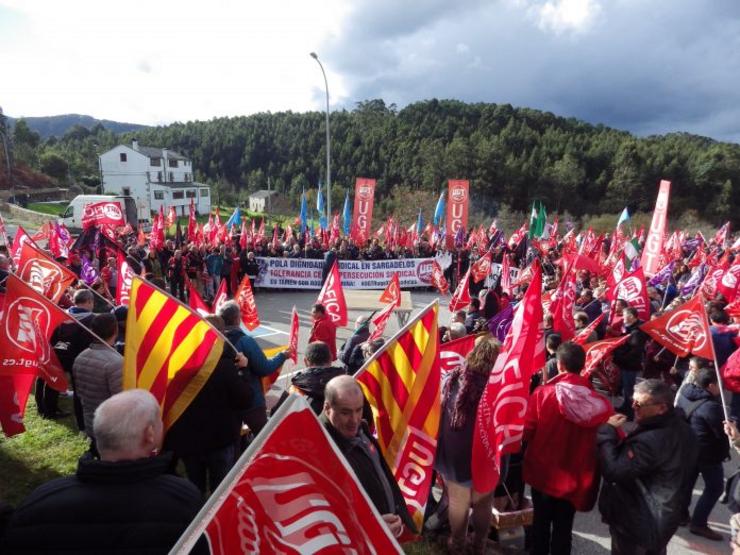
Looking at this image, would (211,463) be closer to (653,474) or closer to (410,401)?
(410,401)

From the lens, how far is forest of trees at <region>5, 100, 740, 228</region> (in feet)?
193

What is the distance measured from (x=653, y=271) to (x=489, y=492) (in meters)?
8.93

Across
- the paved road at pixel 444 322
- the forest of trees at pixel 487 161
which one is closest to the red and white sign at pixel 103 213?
the paved road at pixel 444 322

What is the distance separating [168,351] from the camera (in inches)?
132

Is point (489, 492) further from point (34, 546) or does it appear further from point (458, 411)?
point (34, 546)

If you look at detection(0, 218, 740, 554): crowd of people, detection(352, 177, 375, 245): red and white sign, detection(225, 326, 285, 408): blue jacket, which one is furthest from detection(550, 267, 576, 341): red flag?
detection(352, 177, 375, 245): red and white sign

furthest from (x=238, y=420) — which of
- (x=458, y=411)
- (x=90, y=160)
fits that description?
(x=90, y=160)

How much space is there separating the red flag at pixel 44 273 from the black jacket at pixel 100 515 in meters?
5.59

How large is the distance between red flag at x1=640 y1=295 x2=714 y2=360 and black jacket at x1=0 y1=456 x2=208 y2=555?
4887 mm

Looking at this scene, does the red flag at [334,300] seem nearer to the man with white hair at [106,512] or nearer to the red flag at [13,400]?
the red flag at [13,400]

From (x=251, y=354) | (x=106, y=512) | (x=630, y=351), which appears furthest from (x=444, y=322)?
(x=106, y=512)

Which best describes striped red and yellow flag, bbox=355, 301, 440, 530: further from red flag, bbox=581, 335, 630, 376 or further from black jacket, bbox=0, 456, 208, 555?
red flag, bbox=581, 335, 630, 376

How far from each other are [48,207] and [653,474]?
57.7m

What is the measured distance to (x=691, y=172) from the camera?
2384 inches
